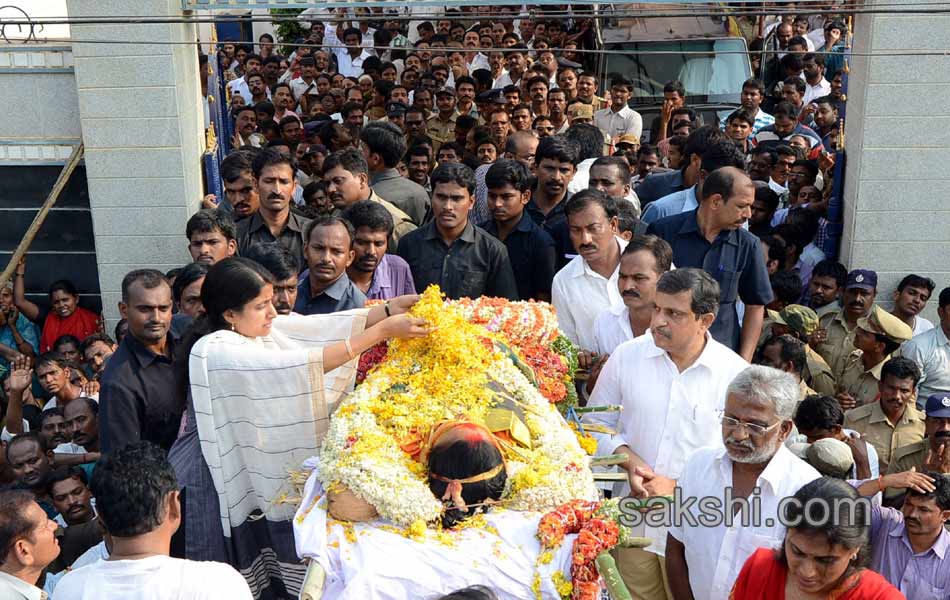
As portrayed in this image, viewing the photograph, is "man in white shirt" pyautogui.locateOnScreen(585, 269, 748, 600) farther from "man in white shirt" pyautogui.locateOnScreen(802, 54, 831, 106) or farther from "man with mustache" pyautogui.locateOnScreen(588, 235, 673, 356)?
"man in white shirt" pyautogui.locateOnScreen(802, 54, 831, 106)

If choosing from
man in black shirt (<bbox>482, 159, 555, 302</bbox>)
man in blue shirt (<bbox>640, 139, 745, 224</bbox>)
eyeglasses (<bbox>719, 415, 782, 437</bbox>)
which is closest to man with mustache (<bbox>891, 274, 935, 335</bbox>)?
man in blue shirt (<bbox>640, 139, 745, 224</bbox>)

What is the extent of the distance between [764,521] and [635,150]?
778cm

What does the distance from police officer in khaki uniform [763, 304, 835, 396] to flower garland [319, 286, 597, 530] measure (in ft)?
10.8

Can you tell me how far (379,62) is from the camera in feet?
48.7

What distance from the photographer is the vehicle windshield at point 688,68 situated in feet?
45.9

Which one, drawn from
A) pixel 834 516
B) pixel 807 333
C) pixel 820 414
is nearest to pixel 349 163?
pixel 807 333

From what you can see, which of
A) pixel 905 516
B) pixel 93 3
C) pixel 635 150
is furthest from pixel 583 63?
pixel 905 516

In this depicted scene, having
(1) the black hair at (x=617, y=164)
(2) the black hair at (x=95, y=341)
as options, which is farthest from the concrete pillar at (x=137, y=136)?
(1) the black hair at (x=617, y=164)

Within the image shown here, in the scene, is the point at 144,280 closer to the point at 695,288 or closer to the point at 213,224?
the point at 213,224

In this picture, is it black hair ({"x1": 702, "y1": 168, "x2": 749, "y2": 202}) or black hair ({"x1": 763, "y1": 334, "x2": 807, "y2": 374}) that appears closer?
black hair ({"x1": 702, "y1": 168, "x2": 749, "y2": 202})

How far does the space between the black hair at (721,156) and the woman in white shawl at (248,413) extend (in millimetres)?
3726

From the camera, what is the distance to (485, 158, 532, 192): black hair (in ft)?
24.8

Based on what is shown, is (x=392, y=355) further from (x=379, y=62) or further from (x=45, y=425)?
(x=379, y=62)

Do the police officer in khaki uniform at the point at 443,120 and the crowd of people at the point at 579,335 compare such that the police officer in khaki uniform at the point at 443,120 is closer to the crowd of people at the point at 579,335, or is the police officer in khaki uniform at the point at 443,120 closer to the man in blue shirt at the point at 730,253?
the crowd of people at the point at 579,335
